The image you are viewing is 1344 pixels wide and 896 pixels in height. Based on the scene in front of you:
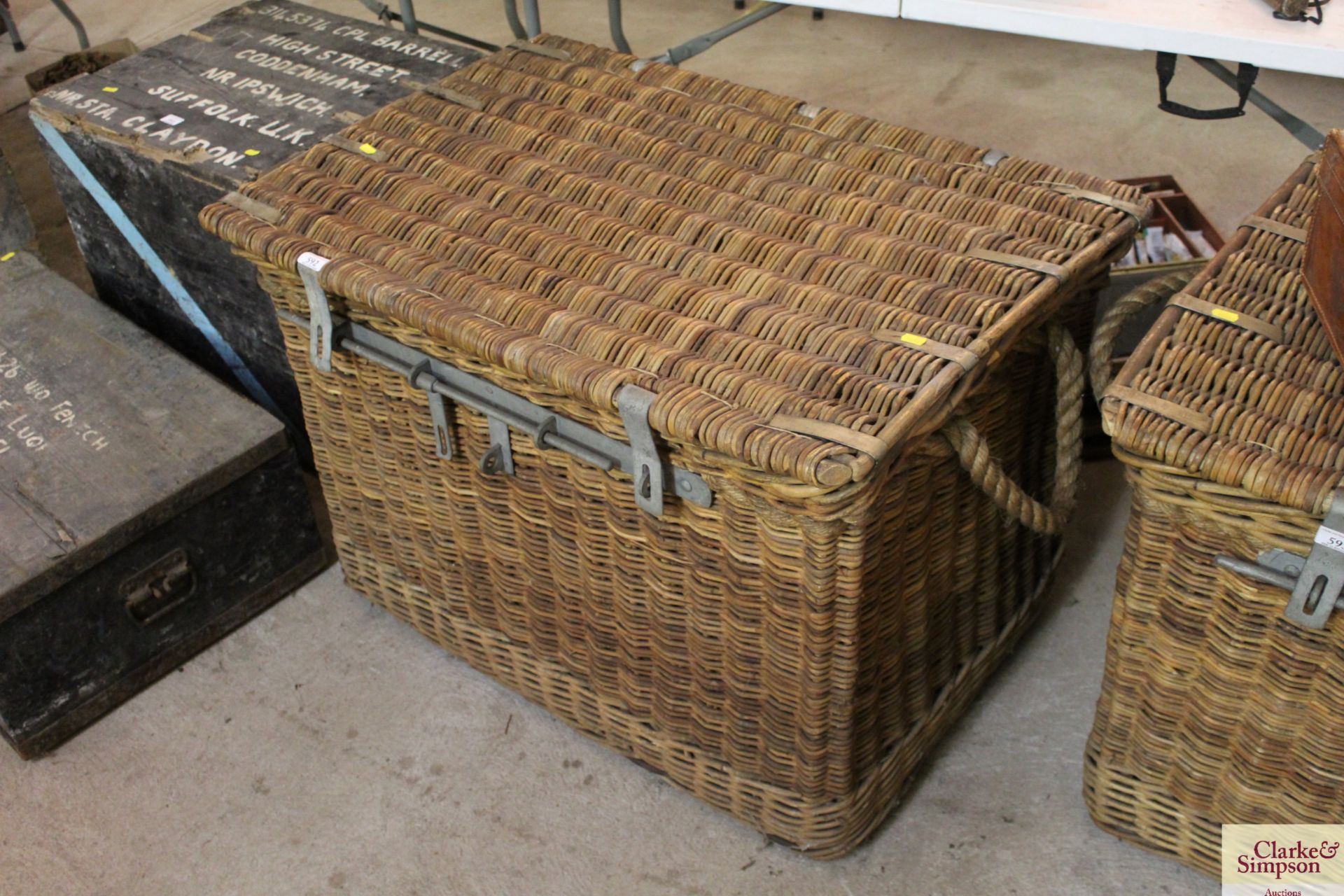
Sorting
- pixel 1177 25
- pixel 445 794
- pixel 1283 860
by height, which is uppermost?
pixel 1177 25

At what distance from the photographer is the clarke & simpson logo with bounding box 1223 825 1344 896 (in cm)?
118

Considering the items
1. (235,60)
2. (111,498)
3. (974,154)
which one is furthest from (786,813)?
(235,60)

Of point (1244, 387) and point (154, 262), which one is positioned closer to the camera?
point (1244, 387)

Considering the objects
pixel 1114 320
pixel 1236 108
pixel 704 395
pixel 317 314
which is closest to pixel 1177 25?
pixel 1236 108

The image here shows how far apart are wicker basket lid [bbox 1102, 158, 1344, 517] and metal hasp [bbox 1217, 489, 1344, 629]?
0.08ft

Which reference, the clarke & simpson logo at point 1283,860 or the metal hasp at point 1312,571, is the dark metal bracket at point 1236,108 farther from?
the clarke & simpson logo at point 1283,860

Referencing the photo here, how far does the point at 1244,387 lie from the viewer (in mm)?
1094

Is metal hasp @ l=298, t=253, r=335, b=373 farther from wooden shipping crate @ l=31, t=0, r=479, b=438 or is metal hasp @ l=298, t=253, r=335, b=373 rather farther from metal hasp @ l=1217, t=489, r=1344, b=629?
metal hasp @ l=1217, t=489, r=1344, b=629

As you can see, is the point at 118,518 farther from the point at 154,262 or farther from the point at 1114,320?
the point at 1114,320

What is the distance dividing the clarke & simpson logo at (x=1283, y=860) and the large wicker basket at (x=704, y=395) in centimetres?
33

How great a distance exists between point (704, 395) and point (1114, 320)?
1.59ft

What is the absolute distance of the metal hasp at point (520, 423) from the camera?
114 centimetres

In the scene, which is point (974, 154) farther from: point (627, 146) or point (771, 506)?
point (771, 506)

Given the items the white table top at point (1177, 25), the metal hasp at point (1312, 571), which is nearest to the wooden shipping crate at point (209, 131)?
the white table top at point (1177, 25)
